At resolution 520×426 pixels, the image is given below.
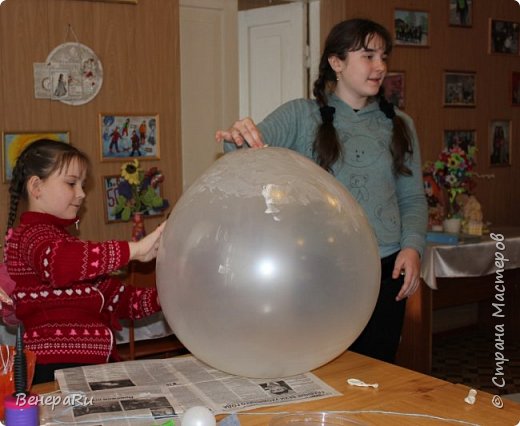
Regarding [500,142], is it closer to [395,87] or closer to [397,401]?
[395,87]

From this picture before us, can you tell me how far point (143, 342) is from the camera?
3414mm

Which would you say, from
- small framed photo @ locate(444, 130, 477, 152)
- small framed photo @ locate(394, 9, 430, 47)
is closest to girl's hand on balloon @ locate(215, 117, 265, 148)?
small framed photo @ locate(394, 9, 430, 47)

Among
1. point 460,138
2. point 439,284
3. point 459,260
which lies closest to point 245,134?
point 459,260

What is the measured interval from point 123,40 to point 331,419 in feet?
9.10

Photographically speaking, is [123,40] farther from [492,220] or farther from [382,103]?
[492,220]

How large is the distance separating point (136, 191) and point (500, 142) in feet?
9.15

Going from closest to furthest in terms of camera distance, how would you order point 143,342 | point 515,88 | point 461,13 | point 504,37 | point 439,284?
point 143,342 → point 439,284 → point 461,13 → point 504,37 → point 515,88

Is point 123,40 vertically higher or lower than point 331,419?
higher

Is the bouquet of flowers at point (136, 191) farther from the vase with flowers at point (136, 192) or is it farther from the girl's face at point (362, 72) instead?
Result: the girl's face at point (362, 72)

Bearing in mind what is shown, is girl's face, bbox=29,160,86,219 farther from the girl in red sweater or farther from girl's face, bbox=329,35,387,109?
girl's face, bbox=329,35,387,109

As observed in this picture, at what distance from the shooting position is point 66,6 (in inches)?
134

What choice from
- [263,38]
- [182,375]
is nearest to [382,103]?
[182,375]

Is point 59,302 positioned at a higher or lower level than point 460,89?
lower

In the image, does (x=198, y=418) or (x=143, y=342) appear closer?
(x=198, y=418)
